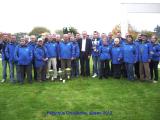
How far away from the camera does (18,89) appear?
13.7m

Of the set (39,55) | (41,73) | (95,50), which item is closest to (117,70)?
(95,50)

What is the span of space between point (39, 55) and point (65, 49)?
1.19 meters

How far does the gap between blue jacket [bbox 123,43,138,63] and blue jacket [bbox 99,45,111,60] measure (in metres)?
0.74

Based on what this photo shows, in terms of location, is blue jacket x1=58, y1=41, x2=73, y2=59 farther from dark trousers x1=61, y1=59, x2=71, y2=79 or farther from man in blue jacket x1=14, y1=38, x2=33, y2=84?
man in blue jacket x1=14, y1=38, x2=33, y2=84

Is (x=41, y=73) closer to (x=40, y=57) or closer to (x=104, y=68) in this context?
(x=40, y=57)

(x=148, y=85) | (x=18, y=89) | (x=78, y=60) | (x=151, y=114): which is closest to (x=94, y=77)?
(x=78, y=60)

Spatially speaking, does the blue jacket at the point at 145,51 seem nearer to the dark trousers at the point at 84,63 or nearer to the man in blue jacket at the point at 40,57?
the dark trousers at the point at 84,63

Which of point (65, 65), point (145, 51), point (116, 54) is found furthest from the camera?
point (65, 65)

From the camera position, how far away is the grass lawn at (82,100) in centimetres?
1037

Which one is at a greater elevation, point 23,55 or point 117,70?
point 23,55

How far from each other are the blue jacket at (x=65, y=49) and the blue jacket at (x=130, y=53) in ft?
7.36

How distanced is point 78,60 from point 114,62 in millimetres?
1691

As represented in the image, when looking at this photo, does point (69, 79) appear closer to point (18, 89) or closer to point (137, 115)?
point (18, 89)

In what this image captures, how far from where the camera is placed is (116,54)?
1505cm
